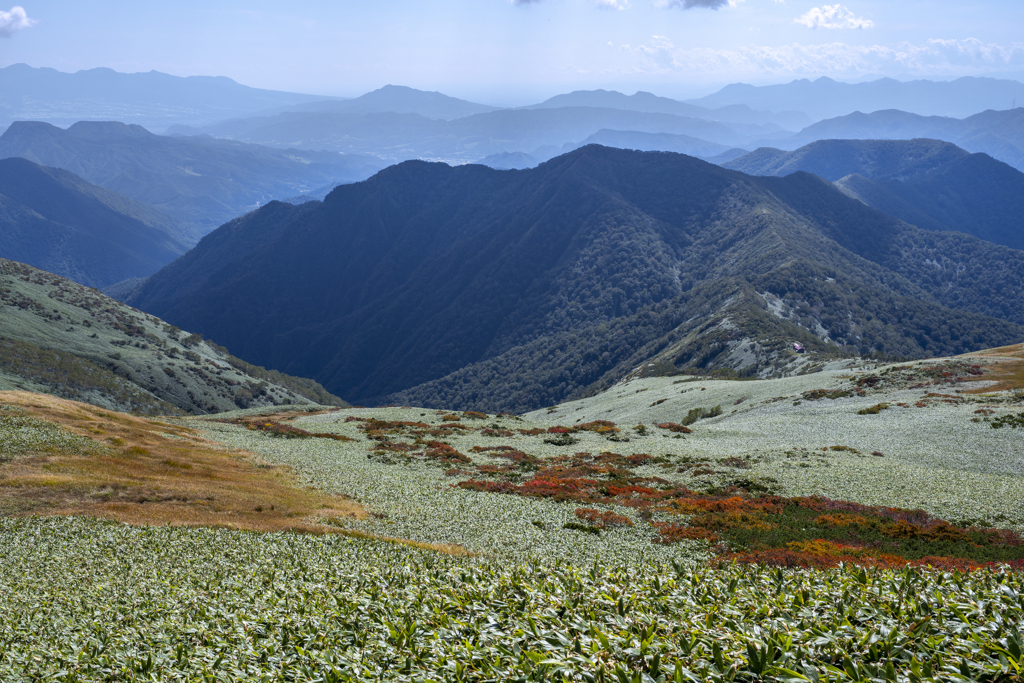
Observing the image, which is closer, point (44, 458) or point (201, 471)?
point (44, 458)

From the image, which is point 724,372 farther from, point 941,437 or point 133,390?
point 133,390

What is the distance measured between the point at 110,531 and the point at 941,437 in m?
63.6

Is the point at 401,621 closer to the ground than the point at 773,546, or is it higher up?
higher up

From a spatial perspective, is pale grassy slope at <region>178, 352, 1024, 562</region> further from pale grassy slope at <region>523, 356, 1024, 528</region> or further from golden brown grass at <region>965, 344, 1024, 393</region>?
golden brown grass at <region>965, 344, 1024, 393</region>

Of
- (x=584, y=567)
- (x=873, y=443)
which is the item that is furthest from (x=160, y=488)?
(x=873, y=443)

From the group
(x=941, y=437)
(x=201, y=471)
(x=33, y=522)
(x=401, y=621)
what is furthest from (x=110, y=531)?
(x=941, y=437)

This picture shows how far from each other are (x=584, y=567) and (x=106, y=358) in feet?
590

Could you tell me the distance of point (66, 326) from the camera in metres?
167

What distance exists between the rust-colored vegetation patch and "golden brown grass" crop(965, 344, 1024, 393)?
7775 centimetres

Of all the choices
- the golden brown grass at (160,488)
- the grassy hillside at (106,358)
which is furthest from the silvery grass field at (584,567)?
the grassy hillside at (106,358)

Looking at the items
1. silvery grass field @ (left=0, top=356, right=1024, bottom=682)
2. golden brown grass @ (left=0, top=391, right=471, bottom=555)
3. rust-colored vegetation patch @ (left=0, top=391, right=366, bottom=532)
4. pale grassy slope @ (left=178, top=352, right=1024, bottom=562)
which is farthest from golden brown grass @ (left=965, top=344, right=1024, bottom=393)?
rust-colored vegetation patch @ (left=0, top=391, right=366, bottom=532)

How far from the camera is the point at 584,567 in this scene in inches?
679

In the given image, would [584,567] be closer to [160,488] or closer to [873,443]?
[160,488]

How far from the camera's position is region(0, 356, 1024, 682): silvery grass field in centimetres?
784
